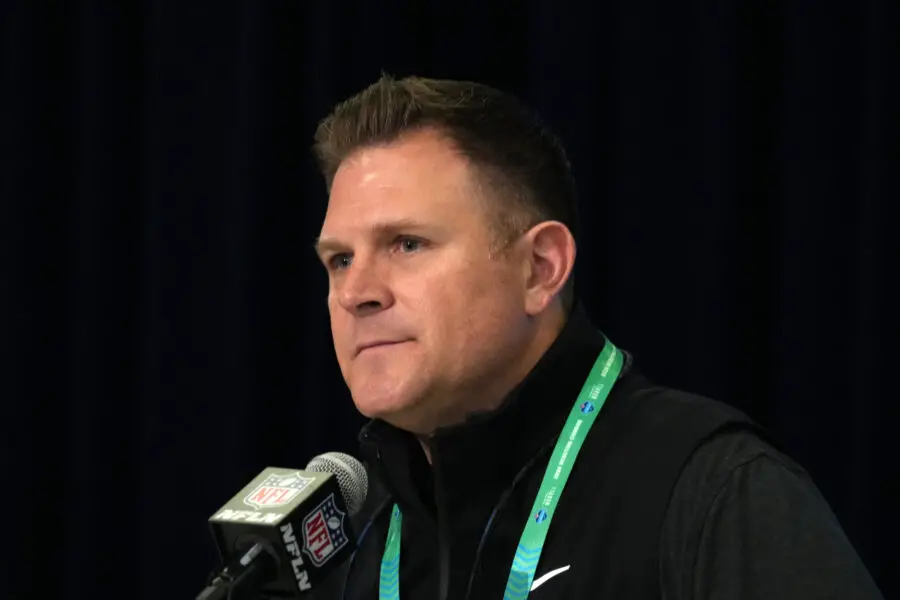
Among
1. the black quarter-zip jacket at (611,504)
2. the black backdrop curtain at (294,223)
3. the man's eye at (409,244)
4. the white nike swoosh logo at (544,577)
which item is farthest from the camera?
the black backdrop curtain at (294,223)

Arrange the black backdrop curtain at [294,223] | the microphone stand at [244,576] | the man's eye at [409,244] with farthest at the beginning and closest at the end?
the black backdrop curtain at [294,223] → the man's eye at [409,244] → the microphone stand at [244,576]

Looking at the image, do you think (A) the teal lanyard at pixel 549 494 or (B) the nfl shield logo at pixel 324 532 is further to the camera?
(A) the teal lanyard at pixel 549 494

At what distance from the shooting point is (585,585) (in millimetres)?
1064

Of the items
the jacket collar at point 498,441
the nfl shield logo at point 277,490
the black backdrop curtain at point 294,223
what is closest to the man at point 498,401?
the jacket collar at point 498,441

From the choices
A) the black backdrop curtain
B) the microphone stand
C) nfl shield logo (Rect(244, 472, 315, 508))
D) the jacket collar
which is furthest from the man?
the black backdrop curtain

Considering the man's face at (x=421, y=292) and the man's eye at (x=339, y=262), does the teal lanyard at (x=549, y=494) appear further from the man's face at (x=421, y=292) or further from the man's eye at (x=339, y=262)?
the man's eye at (x=339, y=262)

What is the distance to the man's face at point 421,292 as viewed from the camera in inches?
46.1

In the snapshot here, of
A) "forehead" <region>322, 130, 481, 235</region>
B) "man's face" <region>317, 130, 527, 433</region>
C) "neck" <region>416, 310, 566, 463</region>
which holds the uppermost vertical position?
"forehead" <region>322, 130, 481, 235</region>

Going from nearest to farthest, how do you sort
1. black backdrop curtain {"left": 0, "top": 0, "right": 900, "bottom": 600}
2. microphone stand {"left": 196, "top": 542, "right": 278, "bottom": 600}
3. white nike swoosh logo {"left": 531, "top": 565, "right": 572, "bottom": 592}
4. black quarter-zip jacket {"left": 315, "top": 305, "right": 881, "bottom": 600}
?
microphone stand {"left": 196, "top": 542, "right": 278, "bottom": 600}, black quarter-zip jacket {"left": 315, "top": 305, "right": 881, "bottom": 600}, white nike swoosh logo {"left": 531, "top": 565, "right": 572, "bottom": 592}, black backdrop curtain {"left": 0, "top": 0, "right": 900, "bottom": 600}

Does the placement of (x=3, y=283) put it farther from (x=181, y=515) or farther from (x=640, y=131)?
(x=640, y=131)

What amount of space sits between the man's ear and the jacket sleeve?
0.29 metres

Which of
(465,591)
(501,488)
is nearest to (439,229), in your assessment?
(501,488)

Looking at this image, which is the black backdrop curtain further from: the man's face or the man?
the man's face

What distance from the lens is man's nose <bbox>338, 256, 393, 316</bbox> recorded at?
117cm
